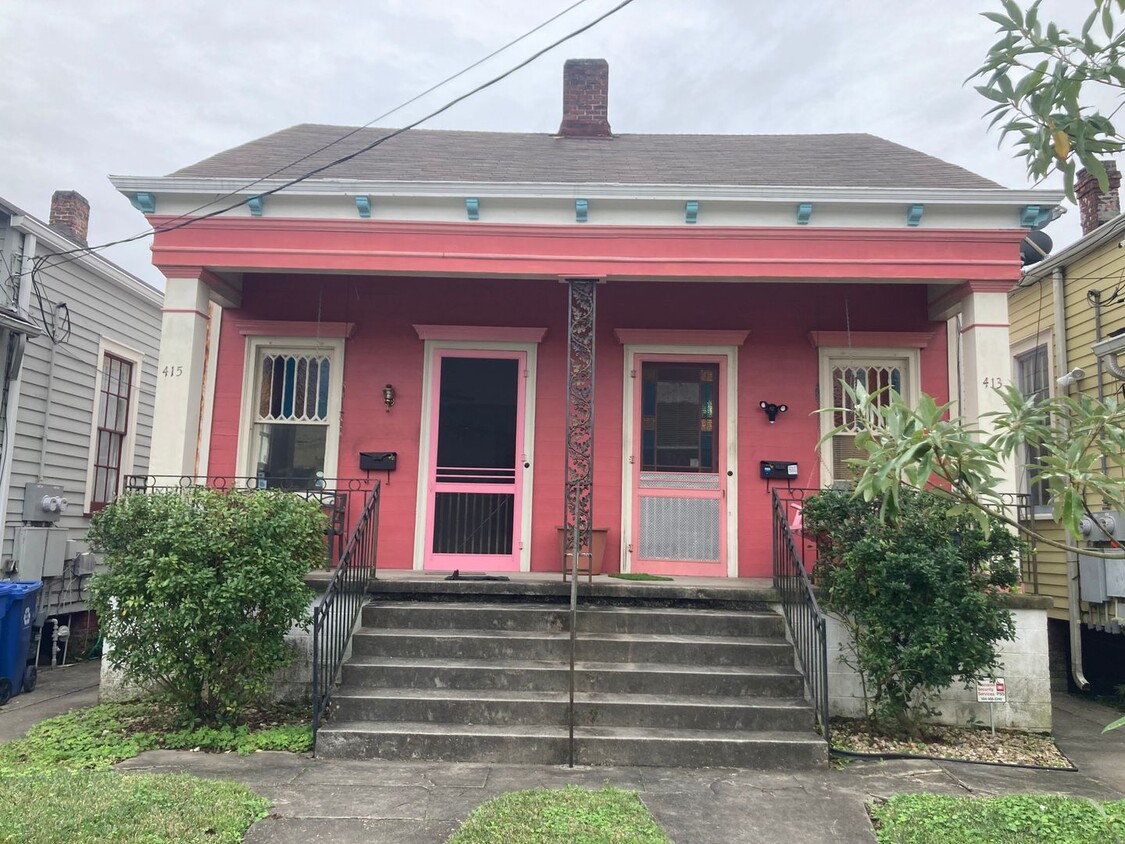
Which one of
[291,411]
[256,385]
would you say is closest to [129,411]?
[256,385]

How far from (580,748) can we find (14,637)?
17.1 feet

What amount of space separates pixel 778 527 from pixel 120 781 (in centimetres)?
504

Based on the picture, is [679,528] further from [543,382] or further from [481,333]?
[481,333]

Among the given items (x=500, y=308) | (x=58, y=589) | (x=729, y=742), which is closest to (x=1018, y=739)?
(x=729, y=742)

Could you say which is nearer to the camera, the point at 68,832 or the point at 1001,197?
the point at 68,832

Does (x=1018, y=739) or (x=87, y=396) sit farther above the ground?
(x=87, y=396)

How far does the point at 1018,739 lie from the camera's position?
18.6 feet

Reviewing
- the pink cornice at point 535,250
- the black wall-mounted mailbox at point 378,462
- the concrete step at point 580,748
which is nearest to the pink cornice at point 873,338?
the pink cornice at point 535,250

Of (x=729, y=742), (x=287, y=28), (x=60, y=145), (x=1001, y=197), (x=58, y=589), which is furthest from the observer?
(x=60, y=145)

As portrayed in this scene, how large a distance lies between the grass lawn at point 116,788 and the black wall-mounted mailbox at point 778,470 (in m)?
4.71

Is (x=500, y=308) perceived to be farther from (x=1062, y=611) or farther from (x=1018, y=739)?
(x=1062, y=611)

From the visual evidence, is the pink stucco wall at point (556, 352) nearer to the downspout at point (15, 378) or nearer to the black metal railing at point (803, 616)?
the black metal railing at point (803, 616)

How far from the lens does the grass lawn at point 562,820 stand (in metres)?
3.52

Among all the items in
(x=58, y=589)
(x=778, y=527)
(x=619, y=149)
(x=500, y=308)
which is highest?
(x=619, y=149)
